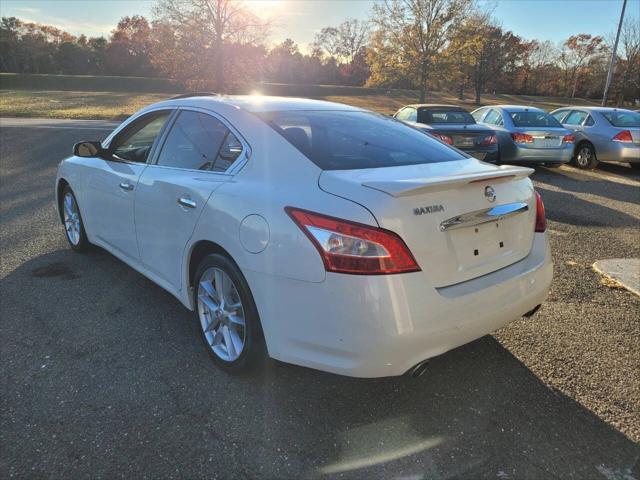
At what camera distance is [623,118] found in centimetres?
1127

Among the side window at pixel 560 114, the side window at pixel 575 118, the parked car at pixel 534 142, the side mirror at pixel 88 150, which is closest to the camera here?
the side mirror at pixel 88 150

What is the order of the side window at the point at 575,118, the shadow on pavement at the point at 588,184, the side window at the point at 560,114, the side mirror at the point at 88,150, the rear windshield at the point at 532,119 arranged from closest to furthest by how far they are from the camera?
the side mirror at the point at 88,150 < the shadow on pavement at the point at 588,184 < the rear windshield at the point at 532,119 < the side window at the point at 575,118 < the side window at the point at 560,114

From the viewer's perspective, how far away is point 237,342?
282 cm

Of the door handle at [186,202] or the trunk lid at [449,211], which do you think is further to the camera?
the door handle at [186,202]

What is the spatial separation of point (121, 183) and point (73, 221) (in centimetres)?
156

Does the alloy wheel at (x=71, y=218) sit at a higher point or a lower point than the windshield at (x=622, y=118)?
lower

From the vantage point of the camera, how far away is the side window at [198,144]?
298 cm

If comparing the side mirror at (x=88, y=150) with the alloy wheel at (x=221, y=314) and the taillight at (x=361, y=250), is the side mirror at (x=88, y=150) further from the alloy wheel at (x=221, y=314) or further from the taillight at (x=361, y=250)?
the taillight at (x=361, y=250)

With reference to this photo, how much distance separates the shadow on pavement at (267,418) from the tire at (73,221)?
1.53 metres

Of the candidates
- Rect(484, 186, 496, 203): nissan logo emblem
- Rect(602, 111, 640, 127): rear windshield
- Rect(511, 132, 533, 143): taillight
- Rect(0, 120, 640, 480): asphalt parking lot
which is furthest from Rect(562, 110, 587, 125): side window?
Rect(484, 186, 496, 203): nissan logo emblem

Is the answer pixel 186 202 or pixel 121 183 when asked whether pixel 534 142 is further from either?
pixel 186 202

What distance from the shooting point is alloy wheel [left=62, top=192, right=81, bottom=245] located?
191 inches

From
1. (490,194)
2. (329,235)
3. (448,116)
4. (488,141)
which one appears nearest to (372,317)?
(329,235)

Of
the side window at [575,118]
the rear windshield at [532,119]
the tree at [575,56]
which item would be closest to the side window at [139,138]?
the rear windshield at [532,119]
